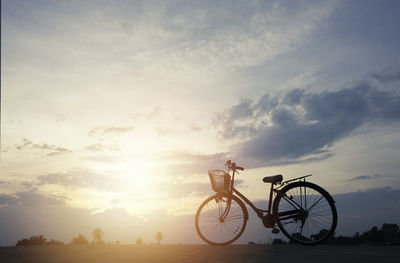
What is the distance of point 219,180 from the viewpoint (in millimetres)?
8742

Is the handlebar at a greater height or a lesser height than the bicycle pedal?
greater

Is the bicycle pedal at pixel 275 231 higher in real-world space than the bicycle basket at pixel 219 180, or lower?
lower

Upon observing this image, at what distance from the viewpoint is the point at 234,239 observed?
8.58 m

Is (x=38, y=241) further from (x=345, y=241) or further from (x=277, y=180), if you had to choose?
(x=345, y=241)

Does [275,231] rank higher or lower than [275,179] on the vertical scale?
lower

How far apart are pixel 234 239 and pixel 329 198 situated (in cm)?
256

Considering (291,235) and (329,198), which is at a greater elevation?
(329,198)

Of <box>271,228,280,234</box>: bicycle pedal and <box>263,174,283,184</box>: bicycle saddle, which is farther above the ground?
<box>263,174,283,184</box>: bicycle saddle

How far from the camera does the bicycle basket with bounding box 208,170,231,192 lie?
28.5 ft

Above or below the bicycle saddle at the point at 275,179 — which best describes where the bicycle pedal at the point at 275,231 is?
below

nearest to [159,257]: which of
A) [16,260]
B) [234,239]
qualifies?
[16,260]

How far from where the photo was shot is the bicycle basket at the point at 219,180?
8688 millimetres

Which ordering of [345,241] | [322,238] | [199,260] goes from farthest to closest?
[345,241] < [322,238] < [199,260]

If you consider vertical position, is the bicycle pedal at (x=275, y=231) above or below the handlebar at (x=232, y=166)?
below
